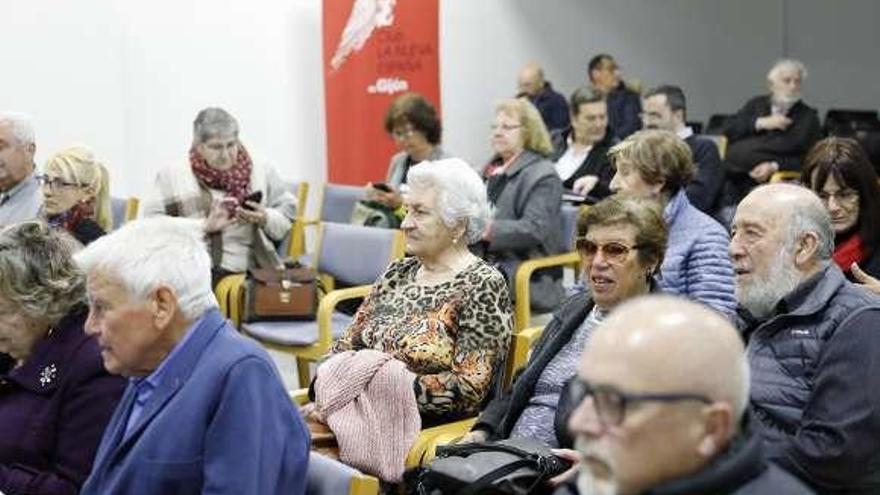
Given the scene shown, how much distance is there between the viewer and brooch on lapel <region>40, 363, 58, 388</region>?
2635 millimetres

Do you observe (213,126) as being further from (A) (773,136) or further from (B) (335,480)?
(A) (773,136)

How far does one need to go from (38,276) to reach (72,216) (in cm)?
181

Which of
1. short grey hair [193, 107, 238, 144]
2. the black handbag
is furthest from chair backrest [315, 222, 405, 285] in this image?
the black handbag

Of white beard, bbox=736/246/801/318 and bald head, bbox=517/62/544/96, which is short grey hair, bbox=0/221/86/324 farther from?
bald head, bbox=517/62/544/96

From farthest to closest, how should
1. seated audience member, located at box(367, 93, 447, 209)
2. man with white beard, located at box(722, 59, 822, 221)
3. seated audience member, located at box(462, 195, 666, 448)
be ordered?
man with white beard, located at box(722, 59, 822, 221) → seated audience member, located at box(367, 93, 447, 209) → seated audience member, located at box(462, 195, 666, 448)

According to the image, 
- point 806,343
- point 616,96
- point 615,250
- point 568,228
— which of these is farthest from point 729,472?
point 616,96

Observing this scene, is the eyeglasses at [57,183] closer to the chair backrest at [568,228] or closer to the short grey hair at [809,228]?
the chair backrest at [568,228]

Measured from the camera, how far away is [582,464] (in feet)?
5.23

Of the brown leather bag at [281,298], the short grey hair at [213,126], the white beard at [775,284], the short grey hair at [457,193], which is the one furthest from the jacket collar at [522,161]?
the white beard at [775,284]

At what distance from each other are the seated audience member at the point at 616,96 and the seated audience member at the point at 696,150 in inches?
74.0

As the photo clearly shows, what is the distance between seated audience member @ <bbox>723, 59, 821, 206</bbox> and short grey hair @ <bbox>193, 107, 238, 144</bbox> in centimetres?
334

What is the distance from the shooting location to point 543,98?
8.80 m

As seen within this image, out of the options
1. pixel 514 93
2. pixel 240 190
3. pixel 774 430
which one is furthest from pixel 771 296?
pixel 514 93

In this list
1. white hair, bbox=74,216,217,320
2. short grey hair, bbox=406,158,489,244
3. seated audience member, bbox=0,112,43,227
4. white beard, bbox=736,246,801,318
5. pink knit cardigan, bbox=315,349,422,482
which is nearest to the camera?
white hair, bbox=74,216,217,320
